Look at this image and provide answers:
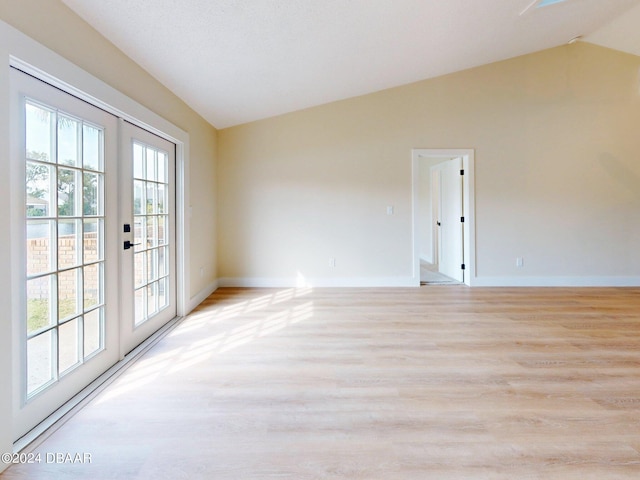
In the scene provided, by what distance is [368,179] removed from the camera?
4.88 metres

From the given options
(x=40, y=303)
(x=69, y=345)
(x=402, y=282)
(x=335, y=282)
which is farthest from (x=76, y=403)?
(x=402, y=282)

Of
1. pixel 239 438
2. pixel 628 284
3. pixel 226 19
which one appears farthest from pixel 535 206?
pixel 239 438

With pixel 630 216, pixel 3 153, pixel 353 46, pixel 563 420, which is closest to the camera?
pixel 3 153

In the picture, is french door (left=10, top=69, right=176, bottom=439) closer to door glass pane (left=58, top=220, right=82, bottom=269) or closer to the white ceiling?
door glass pane (left=58, top=220, right=82, bottom=269)

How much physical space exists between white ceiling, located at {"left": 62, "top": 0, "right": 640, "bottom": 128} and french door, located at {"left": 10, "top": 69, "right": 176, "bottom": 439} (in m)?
0.66

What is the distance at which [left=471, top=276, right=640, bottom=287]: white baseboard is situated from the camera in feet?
15.8

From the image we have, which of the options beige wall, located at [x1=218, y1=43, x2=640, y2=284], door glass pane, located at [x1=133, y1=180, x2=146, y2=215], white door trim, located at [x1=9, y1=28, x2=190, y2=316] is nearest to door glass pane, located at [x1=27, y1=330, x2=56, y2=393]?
door glass pane, located at [x1=133, y1=180, x2=146, y2=215]

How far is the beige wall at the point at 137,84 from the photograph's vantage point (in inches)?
65.3

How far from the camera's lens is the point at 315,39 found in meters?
2.94

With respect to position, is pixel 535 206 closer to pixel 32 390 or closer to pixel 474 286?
pixel 474 286

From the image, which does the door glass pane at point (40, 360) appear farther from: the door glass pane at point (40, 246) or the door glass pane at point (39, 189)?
the door glass pane at point (39, 189)

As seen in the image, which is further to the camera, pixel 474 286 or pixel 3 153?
pixel 474 286

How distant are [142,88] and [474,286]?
4.74 meters

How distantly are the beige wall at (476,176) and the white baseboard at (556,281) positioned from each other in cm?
3
